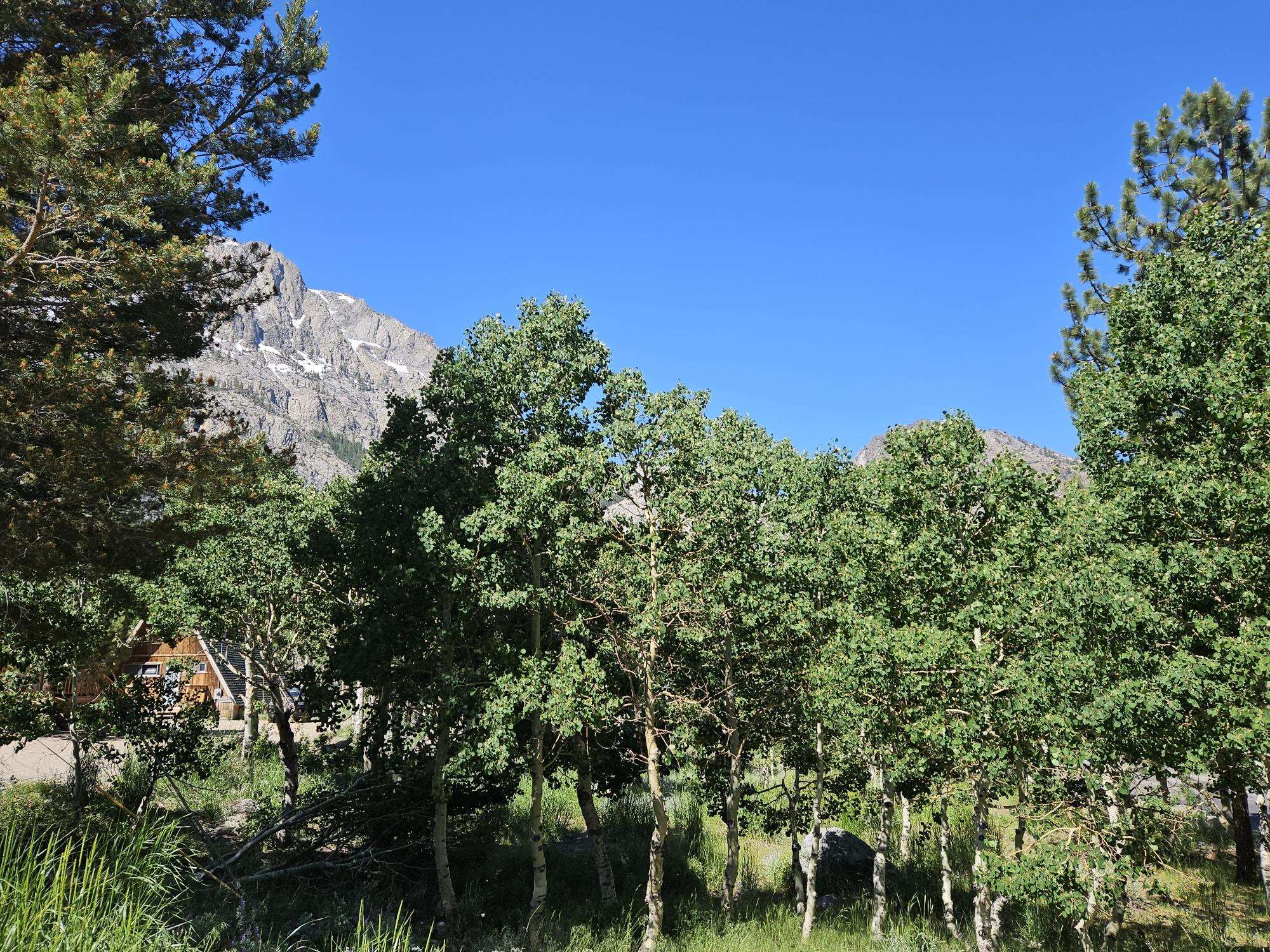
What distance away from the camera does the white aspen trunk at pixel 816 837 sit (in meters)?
14.0

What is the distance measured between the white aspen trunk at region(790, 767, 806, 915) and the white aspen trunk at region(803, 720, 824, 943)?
533 millimetres

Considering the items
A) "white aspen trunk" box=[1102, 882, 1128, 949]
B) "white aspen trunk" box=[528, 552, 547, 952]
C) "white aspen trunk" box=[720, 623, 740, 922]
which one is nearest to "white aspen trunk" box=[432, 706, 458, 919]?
"white aspen trunk" box=[528, 552, 547, 952]

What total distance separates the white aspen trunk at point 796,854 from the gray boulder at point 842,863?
1.19 feet

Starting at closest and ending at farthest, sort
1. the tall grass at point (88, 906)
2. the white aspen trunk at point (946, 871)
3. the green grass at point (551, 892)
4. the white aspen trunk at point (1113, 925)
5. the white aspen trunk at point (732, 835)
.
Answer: the tall grass at point (88, 906) < the green grass at point (551, 892) < the white aspen trunk at point (1113, 925) < the white aspen trunk at point (946, 871) < the white aspen trunk at point (732, 835)

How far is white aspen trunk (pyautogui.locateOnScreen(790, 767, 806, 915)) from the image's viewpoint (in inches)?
607

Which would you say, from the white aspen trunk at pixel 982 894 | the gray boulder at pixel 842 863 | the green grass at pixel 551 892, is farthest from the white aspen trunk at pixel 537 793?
the gray boulder at pixel 842 863

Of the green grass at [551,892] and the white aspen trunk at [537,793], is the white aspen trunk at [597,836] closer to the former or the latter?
the green grass at [551,892]

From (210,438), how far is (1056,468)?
1403 centimetres

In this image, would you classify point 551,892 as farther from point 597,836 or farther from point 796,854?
point 796,854

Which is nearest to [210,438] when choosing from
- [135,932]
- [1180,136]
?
[135,932]

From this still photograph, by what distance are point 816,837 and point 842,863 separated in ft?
20.3

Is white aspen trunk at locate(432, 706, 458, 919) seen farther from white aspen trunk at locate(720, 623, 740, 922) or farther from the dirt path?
the dirt path

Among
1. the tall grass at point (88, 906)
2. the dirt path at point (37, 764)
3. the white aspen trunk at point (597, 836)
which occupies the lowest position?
the dirt path at point (37, 764)

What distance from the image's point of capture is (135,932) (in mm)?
4613
